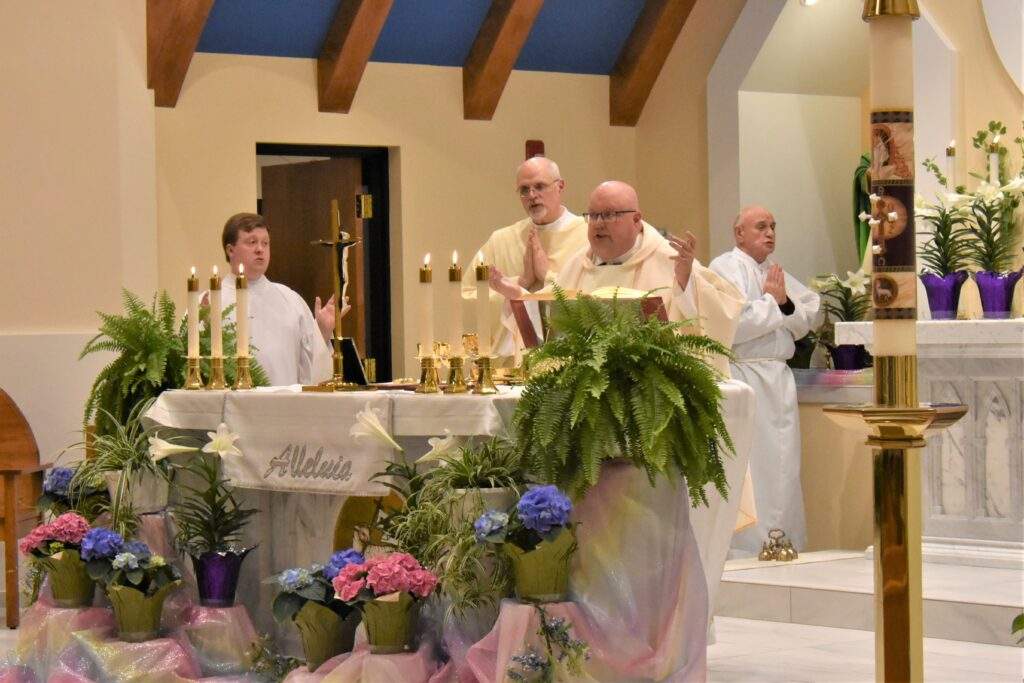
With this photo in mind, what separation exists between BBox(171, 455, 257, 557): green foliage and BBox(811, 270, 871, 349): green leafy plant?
4.01 meters

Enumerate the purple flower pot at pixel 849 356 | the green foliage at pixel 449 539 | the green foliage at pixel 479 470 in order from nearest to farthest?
the green foliage at pixel 449 539, the green foliage at pixel 479 470, the purple flower pot at pixel 849 356

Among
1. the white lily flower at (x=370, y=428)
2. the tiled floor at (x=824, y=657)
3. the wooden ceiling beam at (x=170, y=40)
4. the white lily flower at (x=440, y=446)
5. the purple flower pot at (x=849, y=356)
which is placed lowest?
the tiled floor at (x=824, y=657)

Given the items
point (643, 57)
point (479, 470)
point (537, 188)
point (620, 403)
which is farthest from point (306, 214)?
point (620, 403)

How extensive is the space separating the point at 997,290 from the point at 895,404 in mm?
4131

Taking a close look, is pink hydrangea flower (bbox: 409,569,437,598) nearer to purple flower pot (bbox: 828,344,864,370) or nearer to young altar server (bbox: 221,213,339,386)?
young altar server (bbox: 221,213,339,386)

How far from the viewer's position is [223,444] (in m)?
5.46

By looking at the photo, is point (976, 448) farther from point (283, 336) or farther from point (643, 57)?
point (643, 57)

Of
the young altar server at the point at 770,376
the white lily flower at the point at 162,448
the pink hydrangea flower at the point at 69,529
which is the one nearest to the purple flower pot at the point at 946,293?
the young altar server at the point at 770,376

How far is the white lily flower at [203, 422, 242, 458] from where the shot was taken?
546cm

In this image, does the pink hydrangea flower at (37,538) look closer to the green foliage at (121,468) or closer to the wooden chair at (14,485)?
the green foliage at (121,468)

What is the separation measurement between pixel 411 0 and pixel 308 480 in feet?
16.0

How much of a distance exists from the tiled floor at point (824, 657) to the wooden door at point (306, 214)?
13.8ft

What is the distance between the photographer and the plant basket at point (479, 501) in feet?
15.4

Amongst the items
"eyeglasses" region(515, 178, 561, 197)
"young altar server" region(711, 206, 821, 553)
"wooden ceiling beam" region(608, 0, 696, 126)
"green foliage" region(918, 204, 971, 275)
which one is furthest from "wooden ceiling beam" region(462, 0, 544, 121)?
"green foliage" region(918, 204, 971, 275)
